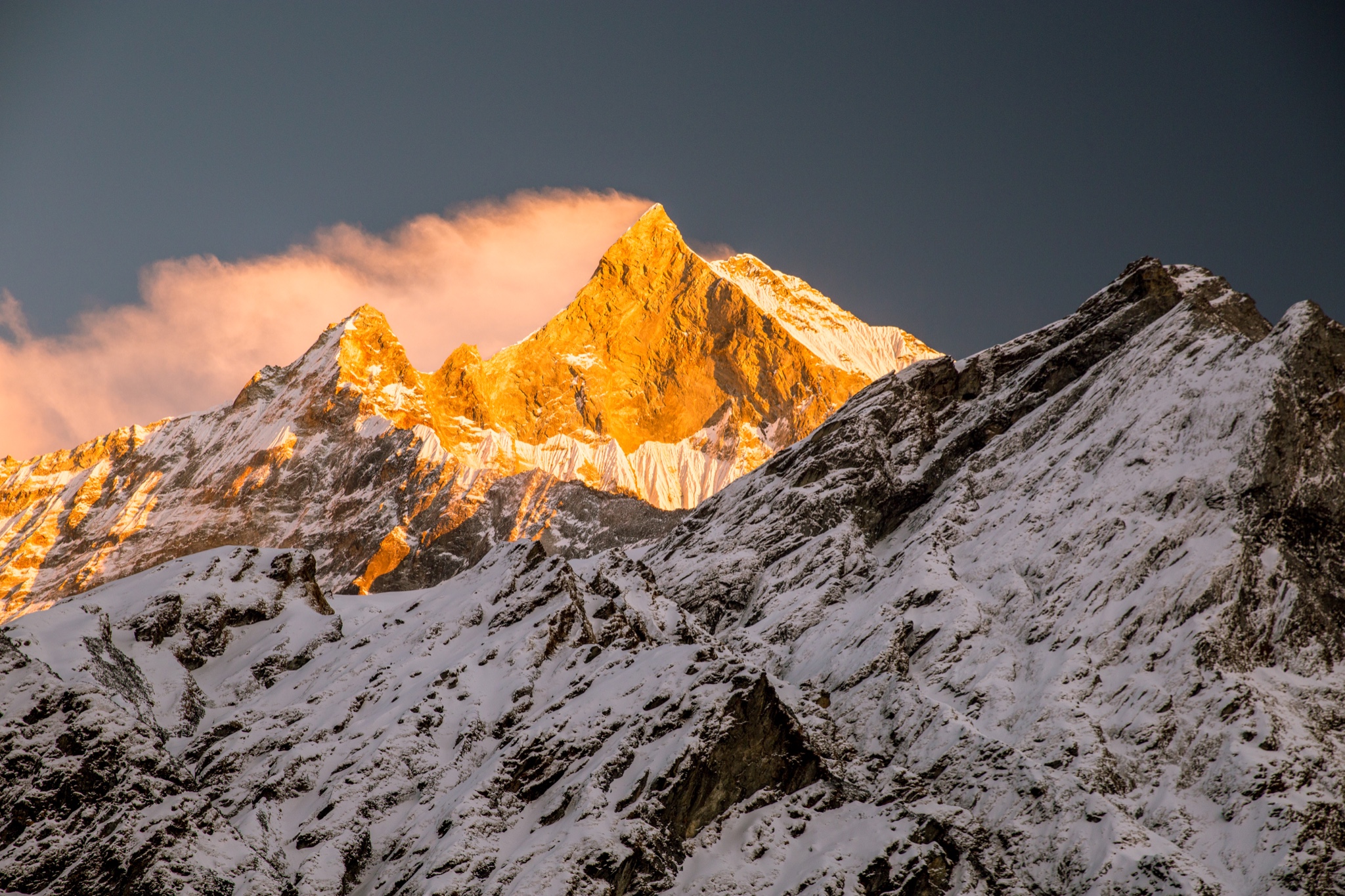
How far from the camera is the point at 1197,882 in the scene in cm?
7238

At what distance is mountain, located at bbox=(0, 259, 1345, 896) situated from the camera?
7288 centimetres

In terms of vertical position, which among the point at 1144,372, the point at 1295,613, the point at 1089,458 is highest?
the point at 1144,372

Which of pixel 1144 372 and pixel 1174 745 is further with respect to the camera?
pixel 1144 372

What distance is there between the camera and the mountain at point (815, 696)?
7288 centimetres

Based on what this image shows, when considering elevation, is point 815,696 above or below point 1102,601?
below

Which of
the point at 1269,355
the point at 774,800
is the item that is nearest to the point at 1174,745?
the point at 774,800

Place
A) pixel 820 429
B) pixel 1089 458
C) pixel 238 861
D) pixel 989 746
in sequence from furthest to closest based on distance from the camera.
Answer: pixel 820 429, pixel 1089 458, pixel 989 746, pixel 238 861

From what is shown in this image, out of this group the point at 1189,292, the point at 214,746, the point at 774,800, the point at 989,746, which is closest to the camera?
the point at 774,800

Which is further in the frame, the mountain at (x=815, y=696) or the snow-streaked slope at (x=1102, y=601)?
the snow-streaked slope at (x=1102, y=601)

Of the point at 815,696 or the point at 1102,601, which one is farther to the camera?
the point at 1102,601

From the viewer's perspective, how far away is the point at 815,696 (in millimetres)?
94125

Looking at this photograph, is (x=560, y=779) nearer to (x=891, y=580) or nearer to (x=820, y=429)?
(x=891, y=580)

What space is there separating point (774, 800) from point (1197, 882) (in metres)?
26.2

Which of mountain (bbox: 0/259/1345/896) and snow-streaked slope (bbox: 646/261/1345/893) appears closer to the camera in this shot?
mountain (bbox: 0/259/1345/896)
